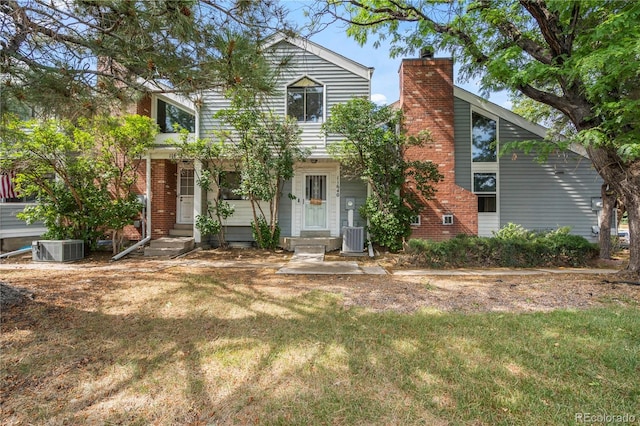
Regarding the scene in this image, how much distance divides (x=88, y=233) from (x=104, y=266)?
73.5 inches

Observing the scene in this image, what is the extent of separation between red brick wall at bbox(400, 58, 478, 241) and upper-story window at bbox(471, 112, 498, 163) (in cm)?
165

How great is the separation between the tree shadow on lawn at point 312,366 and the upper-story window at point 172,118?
7487 mm

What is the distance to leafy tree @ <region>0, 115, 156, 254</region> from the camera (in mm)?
7262

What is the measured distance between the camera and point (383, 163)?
8.02 meters

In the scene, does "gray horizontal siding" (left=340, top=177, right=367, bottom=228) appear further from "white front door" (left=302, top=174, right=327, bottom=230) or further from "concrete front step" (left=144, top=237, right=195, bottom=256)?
"concrete front step" (left=144, top=237, right=195, bottom=256)

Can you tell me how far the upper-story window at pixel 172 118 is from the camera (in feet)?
32.2

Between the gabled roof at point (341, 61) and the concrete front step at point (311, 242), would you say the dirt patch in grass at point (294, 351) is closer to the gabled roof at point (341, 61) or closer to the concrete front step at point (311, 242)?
the concrete front step at point (311, 242)

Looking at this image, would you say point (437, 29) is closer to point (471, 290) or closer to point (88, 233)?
point (471, 290)

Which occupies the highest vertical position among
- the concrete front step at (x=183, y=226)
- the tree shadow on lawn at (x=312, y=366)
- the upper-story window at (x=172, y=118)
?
the upper-story window at (x=172, y=118)

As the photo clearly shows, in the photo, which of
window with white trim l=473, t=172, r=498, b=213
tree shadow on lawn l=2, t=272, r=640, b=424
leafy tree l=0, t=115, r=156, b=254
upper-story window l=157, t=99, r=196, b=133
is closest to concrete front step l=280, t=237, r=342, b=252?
leafy tree l=0, t=115, r=156, b=254

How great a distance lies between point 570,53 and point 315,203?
7093 millimetres

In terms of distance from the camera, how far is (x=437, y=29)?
253 inches

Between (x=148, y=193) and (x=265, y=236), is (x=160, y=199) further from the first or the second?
(x=265, y=236)

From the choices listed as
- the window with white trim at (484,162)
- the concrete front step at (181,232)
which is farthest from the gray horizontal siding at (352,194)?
the concrete front step at (181,232)
